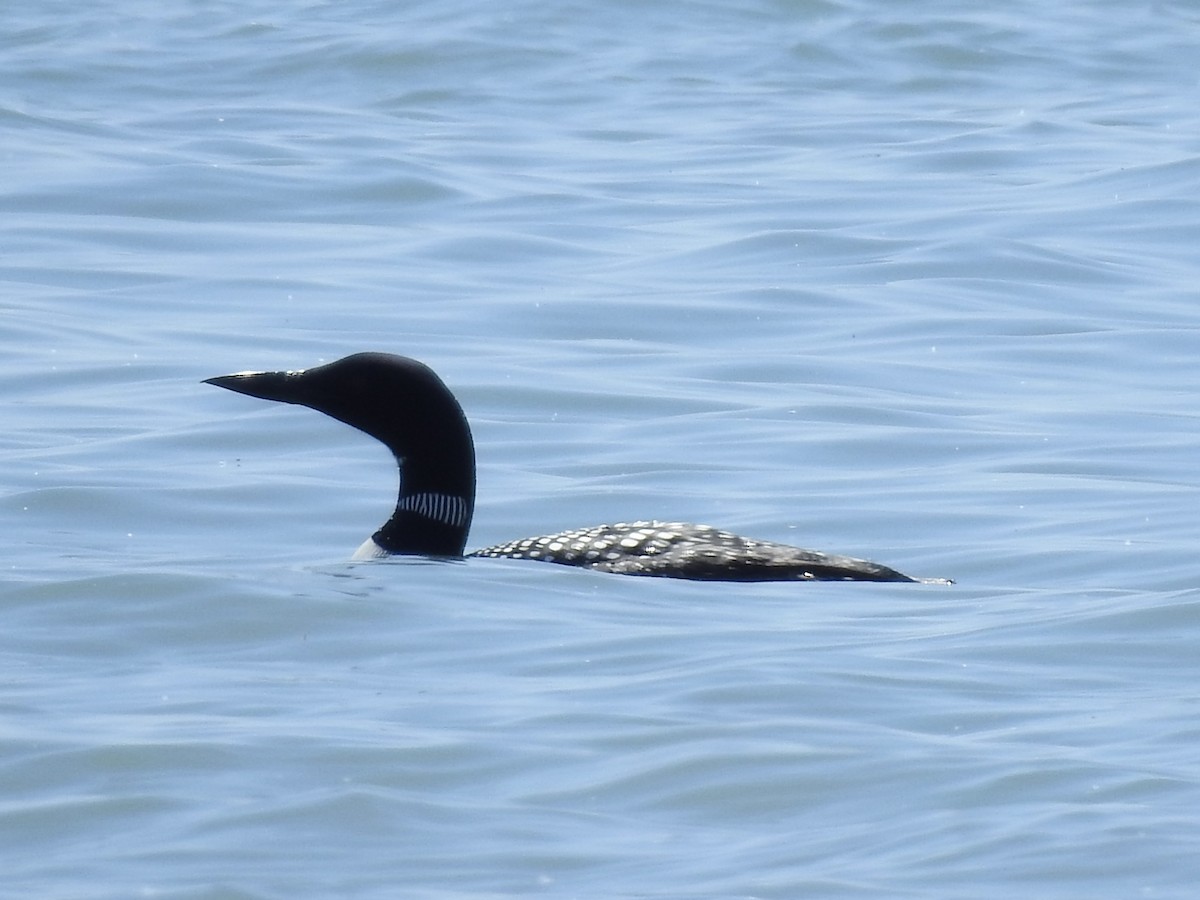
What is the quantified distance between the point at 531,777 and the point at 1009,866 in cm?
100

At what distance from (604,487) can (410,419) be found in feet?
4.06

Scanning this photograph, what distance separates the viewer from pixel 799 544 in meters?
7.81

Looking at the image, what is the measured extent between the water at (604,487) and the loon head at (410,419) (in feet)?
1.25

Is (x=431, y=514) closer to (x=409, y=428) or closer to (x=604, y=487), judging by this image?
(x=409, y=428)

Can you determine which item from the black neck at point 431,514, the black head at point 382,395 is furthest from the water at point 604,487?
the black head at point 382,395

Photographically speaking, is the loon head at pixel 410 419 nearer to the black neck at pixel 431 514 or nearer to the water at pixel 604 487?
the black neck at pixel 431 514

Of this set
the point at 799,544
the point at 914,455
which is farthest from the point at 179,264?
the point at 799,544

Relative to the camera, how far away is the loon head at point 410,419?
7562mm

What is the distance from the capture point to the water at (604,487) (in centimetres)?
456

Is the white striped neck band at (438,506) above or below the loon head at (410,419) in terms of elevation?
below

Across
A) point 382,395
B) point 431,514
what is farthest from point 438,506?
point 382,395

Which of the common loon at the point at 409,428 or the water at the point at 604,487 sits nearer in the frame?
the water at the point at 604,487

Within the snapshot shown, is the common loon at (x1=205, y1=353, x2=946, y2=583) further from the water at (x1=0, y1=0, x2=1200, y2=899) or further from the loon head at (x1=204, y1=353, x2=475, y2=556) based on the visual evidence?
the water at (x1=0, y1=0, x2=1200, y2=899)

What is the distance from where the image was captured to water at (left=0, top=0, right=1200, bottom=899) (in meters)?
4.56
